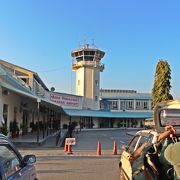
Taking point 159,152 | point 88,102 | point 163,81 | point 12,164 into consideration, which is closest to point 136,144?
point 159,152

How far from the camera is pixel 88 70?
8219 cm

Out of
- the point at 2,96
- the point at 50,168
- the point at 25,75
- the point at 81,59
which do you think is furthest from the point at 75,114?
the point at 50,168

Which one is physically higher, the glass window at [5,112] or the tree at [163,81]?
the tree at [163,81]

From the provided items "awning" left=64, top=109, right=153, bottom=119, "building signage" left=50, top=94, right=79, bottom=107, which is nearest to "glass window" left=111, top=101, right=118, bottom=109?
"awning" left=64, top=109, right=153, bottom=119

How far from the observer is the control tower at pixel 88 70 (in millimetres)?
80938

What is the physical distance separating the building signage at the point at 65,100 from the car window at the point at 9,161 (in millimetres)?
63499

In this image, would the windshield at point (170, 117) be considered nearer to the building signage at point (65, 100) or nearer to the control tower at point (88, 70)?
the building signage at point (65, 100)

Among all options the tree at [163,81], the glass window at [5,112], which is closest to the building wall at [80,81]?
the tree at [163,81]

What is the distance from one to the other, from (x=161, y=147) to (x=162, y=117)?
1.91ft

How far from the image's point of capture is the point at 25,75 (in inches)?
1822

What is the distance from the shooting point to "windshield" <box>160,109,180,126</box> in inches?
263

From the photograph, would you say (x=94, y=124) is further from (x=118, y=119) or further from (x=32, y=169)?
(x=32, y=169)

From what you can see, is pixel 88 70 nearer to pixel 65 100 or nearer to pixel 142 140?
pixel 65 100

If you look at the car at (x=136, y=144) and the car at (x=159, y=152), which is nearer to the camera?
the car at (x=159, y=152)
